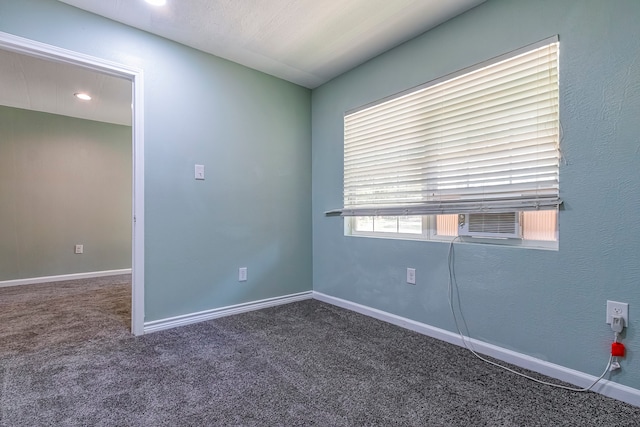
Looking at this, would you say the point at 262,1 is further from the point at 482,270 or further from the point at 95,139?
the point at 95,139

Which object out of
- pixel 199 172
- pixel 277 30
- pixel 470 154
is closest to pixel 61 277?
pixel 199 172

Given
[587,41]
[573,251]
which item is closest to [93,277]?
[573,251]

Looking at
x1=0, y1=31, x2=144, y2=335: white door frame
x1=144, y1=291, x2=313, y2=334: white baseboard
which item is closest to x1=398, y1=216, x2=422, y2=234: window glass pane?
x1=144, y1=291, x2=313, y2=334: white baseboard

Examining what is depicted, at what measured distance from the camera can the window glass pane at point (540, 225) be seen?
1.68 m

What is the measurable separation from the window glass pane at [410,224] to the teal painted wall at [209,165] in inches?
41.2

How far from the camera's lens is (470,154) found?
1.99m

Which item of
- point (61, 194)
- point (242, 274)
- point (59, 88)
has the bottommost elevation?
point (242, 274)

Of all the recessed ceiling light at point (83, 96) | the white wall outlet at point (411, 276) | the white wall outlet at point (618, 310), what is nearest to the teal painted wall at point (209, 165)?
the white wall outlet at point (411, 276)

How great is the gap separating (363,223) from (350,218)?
15cm

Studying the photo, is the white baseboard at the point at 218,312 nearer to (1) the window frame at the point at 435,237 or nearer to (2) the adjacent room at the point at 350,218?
(2) the adjacent room at the point at 350,218

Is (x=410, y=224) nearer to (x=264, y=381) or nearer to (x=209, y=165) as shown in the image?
(x=264, y=381)

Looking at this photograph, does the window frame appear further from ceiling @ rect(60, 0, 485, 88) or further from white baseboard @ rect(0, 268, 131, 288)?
white baseboard @ rect(0, 268, 131, 288)

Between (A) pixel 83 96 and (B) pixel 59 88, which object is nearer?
(B) pixel 59 88

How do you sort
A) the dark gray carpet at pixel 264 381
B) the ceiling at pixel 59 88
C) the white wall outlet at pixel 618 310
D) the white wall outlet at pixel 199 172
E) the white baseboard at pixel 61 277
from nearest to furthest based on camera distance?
the dark gray carpet at pixel 264 381, the white wall outlet at pixel 618 310, the white wall outlet at pixel 199 172, the ceiling at pixel 59 88, the white baseboard at pixel 61 277
